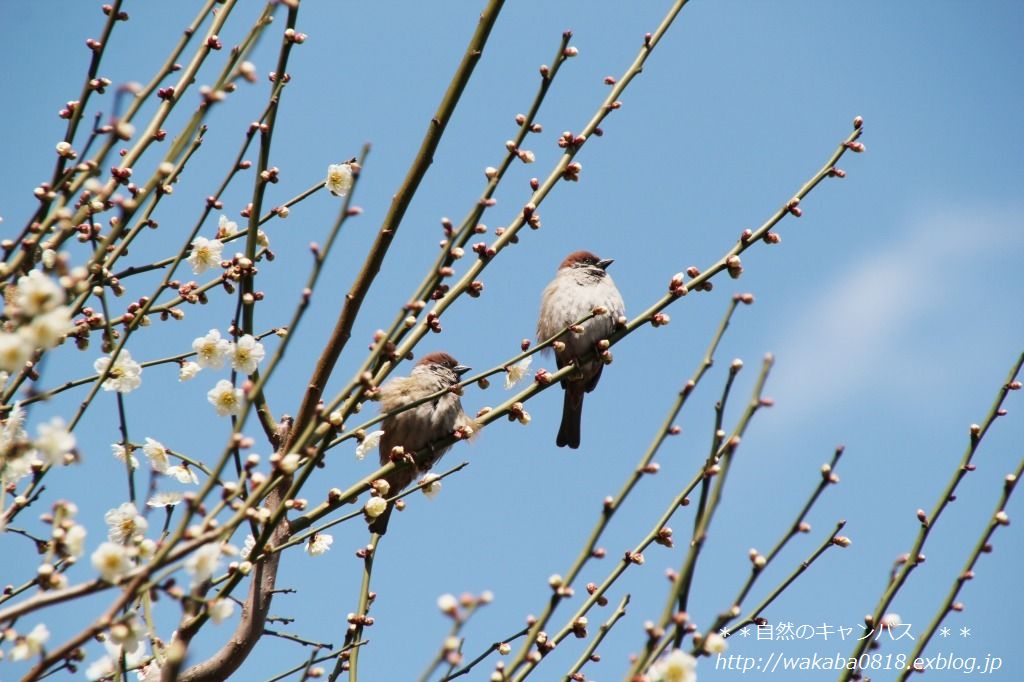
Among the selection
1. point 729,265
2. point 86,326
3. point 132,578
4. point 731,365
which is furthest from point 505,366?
point 132,578

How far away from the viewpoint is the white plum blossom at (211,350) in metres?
3.22

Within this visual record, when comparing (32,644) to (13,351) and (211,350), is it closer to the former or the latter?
(13,351)

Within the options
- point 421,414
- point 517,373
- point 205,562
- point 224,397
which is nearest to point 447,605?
point 205,562

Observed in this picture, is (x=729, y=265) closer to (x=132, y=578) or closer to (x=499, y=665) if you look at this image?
(x=499, y=665)

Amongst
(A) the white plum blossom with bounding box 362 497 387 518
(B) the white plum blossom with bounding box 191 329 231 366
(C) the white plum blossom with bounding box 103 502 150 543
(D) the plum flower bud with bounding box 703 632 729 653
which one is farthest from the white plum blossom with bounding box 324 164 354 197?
(D) the plum flower bud with bounding box 703 632 729 653

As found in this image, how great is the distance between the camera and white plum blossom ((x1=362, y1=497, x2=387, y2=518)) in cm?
310

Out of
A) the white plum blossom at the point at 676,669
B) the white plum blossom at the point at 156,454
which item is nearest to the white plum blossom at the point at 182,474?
the white plum blossom at the point at 156,454

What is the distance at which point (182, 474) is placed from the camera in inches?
133

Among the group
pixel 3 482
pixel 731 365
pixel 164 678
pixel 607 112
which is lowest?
pixel 164 678

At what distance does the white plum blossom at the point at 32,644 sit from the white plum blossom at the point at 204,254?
1.55m

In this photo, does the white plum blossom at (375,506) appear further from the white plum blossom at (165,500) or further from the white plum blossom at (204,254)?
the white plum blossom at (204,254)

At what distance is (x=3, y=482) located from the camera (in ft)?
7.52

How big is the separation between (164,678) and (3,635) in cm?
42

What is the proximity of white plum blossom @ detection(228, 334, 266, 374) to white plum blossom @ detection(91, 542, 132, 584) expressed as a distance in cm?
122
